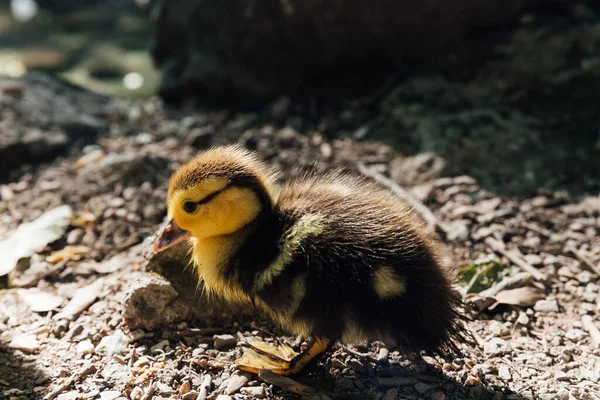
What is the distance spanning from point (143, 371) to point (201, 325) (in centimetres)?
43

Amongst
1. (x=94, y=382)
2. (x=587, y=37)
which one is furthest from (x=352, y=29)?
(x=94, y=382)

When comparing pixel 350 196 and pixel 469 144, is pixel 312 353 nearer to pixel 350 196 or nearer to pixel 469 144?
pixel 350 196

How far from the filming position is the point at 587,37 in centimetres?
515

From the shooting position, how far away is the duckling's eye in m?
2.90

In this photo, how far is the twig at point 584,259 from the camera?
357 centimetres

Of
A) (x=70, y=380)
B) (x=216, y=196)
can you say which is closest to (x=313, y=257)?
(x=216, y=196)

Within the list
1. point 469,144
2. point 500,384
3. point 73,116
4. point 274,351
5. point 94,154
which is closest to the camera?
point 500,384

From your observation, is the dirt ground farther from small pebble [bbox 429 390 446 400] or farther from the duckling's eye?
the duckling's eye

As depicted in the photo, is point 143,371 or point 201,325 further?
point 201,325

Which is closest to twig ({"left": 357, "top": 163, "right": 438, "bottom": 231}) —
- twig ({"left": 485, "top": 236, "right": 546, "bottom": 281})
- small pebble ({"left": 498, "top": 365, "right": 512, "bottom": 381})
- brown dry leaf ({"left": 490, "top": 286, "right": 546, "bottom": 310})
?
twig ({"left": 485, "top": 236, "right": 546, "bottom": 281})

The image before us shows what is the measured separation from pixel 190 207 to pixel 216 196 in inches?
5.4

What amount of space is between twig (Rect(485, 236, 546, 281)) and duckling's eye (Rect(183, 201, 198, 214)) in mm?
1766

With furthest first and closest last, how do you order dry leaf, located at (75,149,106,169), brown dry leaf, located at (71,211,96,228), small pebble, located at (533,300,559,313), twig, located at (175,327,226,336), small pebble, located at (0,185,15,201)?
dry leaf, located at (75,149,106,169)
small pebble, located at (0,185,15,201)
brown dry leaf, located at (71,211,96,228)
small pebble, located at (533,300,559,313)
twig, located at (175,327,226,336)

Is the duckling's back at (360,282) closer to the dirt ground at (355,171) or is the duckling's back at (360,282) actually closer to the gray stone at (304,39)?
the dirt ground at (355,171)
